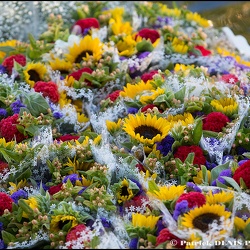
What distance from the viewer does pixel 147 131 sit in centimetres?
214

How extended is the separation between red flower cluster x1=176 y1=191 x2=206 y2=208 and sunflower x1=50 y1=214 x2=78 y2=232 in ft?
1.04

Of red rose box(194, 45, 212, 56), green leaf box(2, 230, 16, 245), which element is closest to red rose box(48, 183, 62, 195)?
green leaf box(2, 230, 16, 245)

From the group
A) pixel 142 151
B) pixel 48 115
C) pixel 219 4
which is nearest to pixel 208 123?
pixel 142 151

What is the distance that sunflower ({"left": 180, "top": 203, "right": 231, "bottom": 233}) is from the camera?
1.59 meters

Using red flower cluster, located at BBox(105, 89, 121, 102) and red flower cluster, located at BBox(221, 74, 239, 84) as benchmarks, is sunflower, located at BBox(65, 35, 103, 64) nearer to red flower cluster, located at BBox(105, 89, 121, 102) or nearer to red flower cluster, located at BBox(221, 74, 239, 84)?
red flower cluster, located at BBox(105, 89, 121, 102)

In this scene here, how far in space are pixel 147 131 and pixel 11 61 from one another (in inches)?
37.6

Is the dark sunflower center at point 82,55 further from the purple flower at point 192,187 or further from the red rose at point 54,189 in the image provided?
the purple flower at point 192,187

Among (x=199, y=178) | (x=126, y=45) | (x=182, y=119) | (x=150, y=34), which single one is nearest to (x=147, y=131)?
(x=182, y=119)

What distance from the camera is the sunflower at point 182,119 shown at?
217 centimetres

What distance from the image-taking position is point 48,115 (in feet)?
7.75

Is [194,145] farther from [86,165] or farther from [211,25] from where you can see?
[211,25]

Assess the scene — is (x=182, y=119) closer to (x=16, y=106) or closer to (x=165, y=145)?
(x=165, y=145)

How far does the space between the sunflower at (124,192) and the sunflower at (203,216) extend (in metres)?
0.29

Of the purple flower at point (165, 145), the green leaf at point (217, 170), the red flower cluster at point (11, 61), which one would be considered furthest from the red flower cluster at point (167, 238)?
the red flower cluster at point (11, 61)
